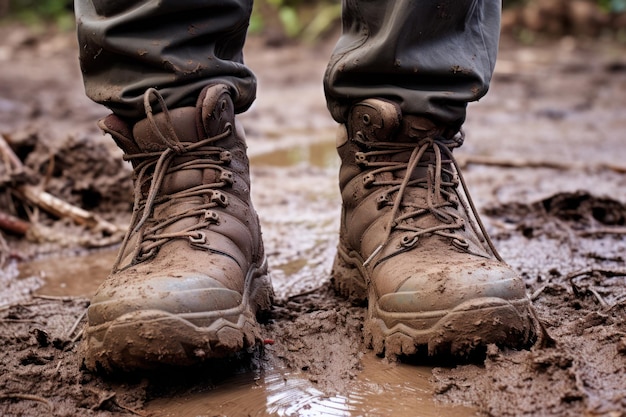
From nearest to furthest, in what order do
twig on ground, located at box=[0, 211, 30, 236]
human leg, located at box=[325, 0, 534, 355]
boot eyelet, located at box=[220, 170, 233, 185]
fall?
human leg, located at box=[325, 0, 534, 355] → boot eyelet, located at box=[220, 170, 233, 185] → twig on ground, located at box=[0, 211, 30, 236]

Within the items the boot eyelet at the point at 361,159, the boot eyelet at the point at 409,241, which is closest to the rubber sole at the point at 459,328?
the boot eyelet at the point at 409,241

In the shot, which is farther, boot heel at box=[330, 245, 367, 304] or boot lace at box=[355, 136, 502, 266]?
boot heel at box=[330, 245, 367, 304]

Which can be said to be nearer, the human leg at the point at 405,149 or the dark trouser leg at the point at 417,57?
the human leg at the point at 405,149

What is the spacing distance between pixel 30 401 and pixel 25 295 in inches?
32.1

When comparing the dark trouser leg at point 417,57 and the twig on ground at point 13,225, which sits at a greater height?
the dark trouser leg at point 417,57

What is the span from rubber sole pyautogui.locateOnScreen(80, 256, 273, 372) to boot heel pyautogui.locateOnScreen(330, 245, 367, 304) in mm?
427

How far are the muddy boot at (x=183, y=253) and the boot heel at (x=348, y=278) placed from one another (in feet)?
0.65

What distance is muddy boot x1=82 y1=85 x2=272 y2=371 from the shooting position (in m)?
1.33

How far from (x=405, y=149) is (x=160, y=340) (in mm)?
721

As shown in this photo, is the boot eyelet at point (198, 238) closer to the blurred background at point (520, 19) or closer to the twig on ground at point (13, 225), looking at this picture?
the twig on ground at point (13, 225)

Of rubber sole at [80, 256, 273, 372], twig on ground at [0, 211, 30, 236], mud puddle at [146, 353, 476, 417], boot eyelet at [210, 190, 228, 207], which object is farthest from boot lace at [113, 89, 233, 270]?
twig on ground at [0, 211, 30, 236]

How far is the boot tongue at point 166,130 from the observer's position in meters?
1.60

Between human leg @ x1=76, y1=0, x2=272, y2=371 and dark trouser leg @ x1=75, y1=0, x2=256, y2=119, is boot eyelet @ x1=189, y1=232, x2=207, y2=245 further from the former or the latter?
dark trouser leg @ x1=75, y1=0, x2=256, y2=119

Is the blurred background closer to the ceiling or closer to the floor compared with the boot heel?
closer to the ceiling
